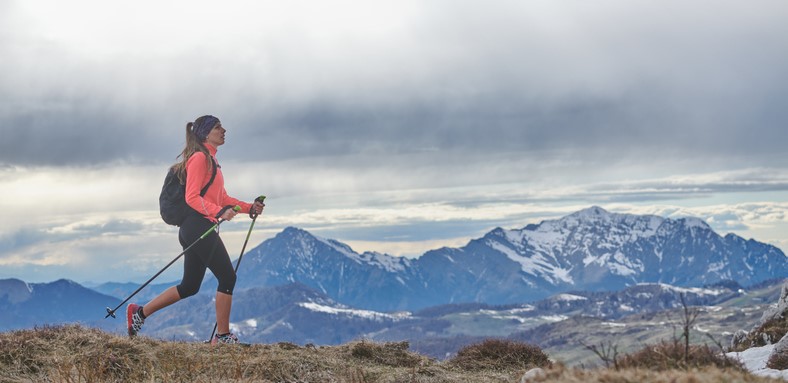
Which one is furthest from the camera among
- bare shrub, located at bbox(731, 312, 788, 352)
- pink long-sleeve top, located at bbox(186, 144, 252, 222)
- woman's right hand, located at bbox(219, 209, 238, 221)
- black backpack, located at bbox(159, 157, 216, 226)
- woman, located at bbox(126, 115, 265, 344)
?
bare shrub, located at bbox(731, 312, 788, 352)

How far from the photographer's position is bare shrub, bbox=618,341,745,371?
8.25 m

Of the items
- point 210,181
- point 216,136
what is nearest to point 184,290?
point 210,181

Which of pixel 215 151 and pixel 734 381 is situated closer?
pixel 734 381

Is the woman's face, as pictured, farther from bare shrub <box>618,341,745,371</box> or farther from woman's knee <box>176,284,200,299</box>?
bare shrub <box>618,341,745,371</box>

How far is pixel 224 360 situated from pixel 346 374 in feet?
7.33

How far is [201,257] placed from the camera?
15938 mm

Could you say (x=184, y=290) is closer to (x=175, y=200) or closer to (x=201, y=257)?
(x=201, y=257)

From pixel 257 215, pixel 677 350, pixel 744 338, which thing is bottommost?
pixel 744 338

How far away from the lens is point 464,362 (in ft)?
54.3

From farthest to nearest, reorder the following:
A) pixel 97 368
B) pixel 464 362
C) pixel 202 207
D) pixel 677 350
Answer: pixel 464 362 → pixel 202 207 → pixel 97 368 → pixel 677 350

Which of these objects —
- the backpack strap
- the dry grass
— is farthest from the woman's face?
the dry grass

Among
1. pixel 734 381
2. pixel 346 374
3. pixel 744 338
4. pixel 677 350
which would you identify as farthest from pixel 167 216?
pixel 744 338

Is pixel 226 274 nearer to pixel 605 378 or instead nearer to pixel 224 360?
pixel 224 360

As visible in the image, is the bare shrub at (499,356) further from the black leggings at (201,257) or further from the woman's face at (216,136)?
the woman's face at (216,136)
